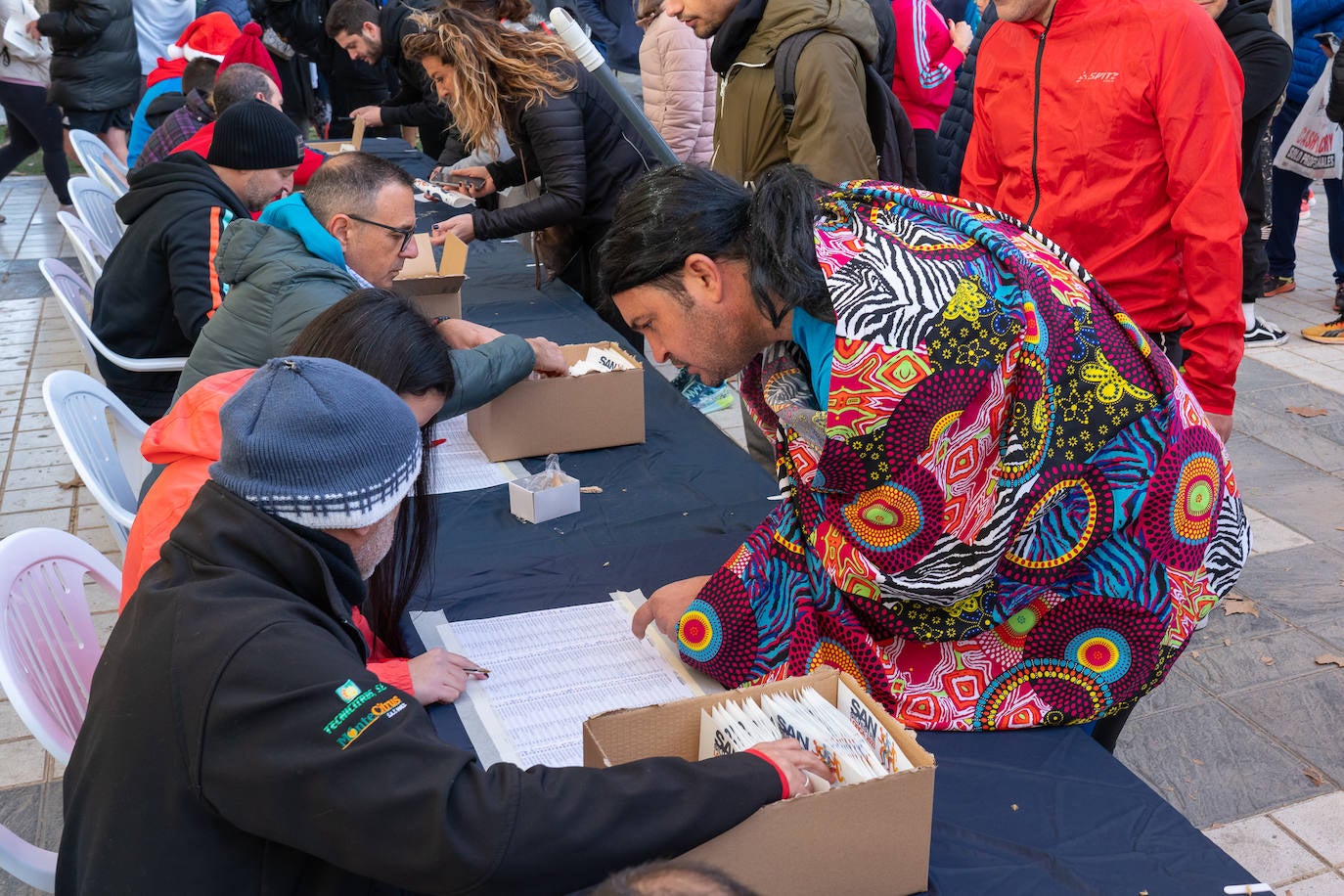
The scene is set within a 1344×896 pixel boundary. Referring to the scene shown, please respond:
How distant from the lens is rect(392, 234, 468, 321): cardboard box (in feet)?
10.2

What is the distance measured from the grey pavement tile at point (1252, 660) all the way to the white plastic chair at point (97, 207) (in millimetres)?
3650

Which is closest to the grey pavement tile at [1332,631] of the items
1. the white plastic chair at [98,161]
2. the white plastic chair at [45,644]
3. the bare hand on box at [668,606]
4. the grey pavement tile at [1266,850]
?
the grey pavement tile at [1266,850]

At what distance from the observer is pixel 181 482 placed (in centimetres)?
158

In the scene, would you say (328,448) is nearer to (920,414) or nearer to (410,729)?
(410,729)

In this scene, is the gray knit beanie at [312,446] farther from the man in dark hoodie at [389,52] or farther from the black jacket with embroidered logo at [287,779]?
the man in dark hoodie at [389,52]

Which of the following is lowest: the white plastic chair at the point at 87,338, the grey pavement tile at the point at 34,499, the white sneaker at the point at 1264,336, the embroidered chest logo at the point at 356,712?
the white sneaker at the point at 1264,336

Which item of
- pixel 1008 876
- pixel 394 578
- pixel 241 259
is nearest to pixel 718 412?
pixel 241 259

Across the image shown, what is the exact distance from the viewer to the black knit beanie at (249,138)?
10.3 feet

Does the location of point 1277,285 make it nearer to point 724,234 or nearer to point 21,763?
point 724,234

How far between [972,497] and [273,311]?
146cm

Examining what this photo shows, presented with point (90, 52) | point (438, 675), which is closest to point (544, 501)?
point (438, 675)

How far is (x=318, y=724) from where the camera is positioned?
3.19 feet

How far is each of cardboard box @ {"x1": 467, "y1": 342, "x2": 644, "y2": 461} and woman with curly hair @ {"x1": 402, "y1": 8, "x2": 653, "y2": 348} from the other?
1173 millimetres

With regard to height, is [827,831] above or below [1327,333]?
above
